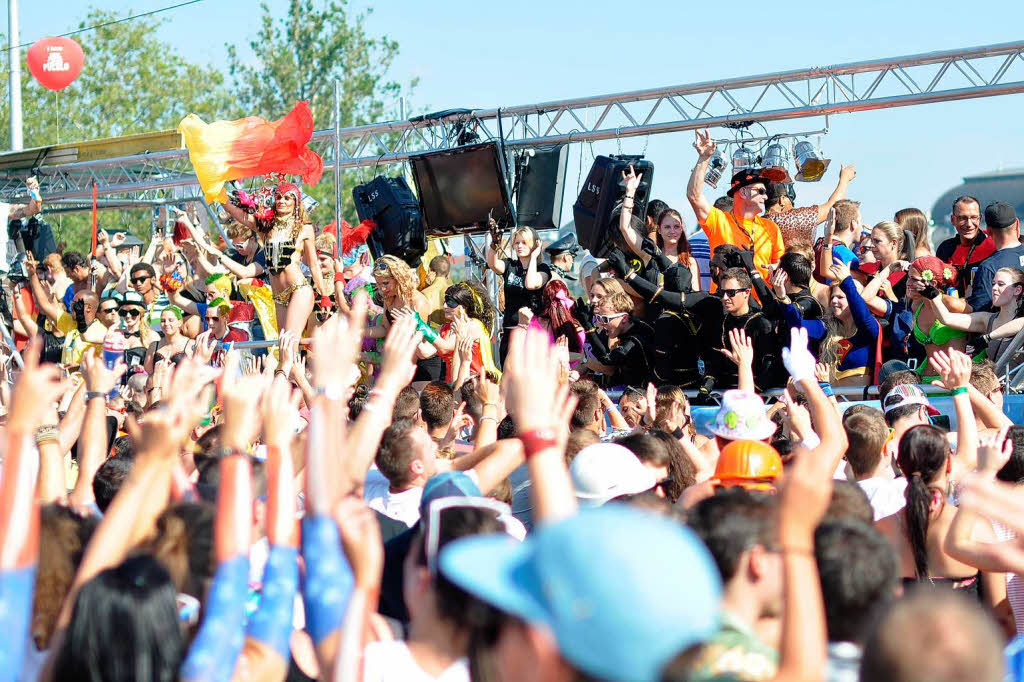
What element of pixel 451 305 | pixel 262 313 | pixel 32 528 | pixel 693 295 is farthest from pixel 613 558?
pixel 262 313

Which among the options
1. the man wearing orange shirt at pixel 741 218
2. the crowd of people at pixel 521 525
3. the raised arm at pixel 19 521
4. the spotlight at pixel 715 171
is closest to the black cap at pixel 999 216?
the crowd of people at pixel 521 525

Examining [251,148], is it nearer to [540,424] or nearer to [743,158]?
[743,158]

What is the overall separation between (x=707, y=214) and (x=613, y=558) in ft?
25.6

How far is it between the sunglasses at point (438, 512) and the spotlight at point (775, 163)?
24.3 ft

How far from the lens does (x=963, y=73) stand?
992 centimetres

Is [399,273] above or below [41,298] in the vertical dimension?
above

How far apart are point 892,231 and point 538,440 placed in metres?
6.50

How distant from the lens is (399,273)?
8.82m

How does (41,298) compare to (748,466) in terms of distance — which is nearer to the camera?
(748,466)

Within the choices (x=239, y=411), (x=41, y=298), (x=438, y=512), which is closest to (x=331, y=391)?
(x=239, y=411)

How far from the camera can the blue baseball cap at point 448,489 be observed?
290cm

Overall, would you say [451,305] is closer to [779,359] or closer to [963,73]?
[779,359]

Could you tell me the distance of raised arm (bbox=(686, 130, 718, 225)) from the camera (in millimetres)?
8961

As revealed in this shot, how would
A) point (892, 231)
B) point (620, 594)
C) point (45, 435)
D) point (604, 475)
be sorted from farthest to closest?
point (892, 231) → point (45, 435) → point (604, 475) → point (620, 594)
